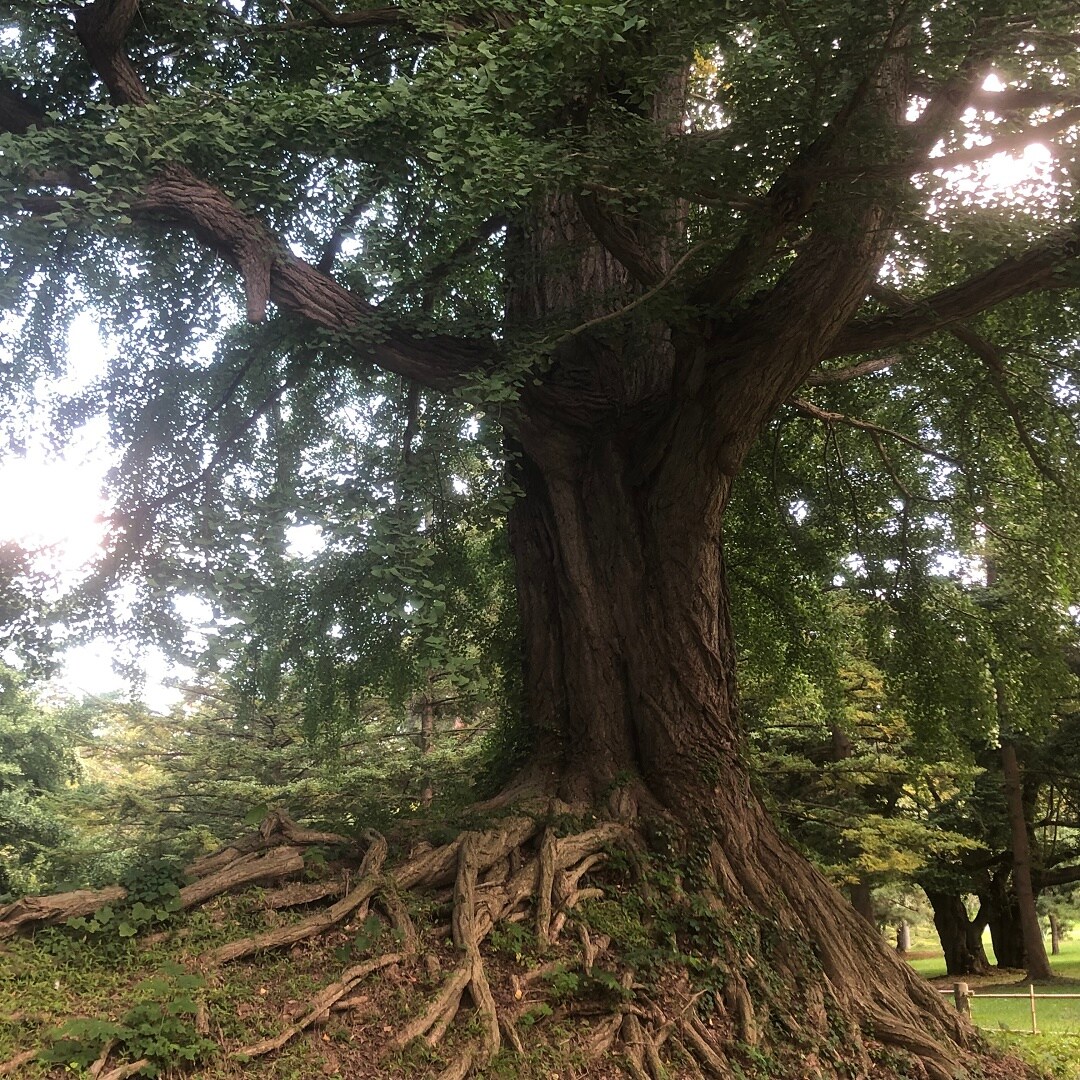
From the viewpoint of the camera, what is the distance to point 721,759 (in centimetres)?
588

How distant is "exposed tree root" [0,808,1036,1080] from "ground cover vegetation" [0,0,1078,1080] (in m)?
0.03

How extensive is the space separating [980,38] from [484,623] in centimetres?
698

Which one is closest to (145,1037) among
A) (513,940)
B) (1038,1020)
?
(513,940)

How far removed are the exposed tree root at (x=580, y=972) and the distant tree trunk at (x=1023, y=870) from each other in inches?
522

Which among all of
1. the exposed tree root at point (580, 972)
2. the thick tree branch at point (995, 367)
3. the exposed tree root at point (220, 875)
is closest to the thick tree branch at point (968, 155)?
the thick tree branch at point (995, 367)

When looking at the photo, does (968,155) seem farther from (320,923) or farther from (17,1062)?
(17,1062)

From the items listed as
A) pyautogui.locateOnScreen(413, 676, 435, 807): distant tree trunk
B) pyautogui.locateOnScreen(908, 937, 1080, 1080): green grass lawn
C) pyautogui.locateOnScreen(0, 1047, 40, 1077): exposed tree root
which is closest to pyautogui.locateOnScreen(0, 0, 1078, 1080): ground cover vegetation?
pyautogui.locateOnScreen(0, 1047, 40, 1077): exposed tree root

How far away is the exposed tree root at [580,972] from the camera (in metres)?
3.87

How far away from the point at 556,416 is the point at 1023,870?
1546cm

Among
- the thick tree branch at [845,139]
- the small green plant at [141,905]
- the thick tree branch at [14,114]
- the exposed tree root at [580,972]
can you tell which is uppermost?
the thick tree branch at [14,114]

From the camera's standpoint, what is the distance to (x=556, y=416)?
669cm

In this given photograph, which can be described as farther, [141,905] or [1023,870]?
[1023,870]

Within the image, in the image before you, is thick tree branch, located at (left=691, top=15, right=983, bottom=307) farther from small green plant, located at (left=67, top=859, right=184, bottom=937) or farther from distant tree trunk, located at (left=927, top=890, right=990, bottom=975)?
distant tree trunk, located at (left=927, top=890, right=990, bottom=975)

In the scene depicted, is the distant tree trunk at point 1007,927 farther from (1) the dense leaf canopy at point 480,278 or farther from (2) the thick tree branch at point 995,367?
(2) the thick tree branch at point 995,367
